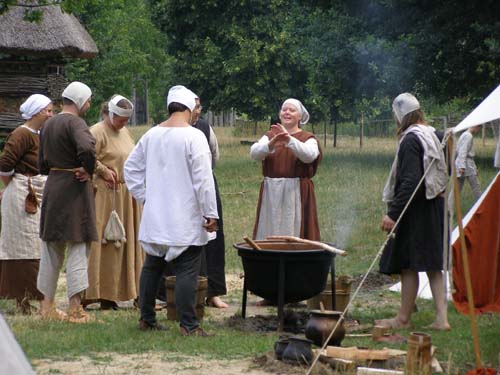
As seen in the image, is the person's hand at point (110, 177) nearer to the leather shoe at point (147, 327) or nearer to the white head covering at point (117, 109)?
the white head covering at point (117, 109)

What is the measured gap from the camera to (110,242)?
9.09 meters

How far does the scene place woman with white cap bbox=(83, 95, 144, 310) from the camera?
8984 millimetres

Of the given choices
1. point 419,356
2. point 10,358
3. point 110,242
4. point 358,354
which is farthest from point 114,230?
point 10,358

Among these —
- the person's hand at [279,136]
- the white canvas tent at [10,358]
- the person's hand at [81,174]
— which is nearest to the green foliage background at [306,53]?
the person's hand at [279,136]

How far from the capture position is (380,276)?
1120cm

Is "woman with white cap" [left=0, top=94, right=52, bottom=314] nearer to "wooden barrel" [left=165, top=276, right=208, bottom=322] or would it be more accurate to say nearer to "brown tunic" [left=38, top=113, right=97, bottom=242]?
"brown tunic" [left=38, top=113, right=97, bottom=242]

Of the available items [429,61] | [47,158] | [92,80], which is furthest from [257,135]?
[47,158]

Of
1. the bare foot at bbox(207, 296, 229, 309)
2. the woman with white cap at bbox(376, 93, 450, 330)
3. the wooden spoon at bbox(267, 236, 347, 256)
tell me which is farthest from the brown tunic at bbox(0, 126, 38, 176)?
the woman with white cap at bbox(376, 93, 450, 330)

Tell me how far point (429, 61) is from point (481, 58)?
4.34ft

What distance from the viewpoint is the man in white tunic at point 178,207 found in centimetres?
728

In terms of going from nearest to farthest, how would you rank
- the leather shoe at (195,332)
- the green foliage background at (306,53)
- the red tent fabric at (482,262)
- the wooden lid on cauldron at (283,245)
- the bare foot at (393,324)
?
the leather shoe at (195,332), the bare foot at (393,324), the red tent fabric at (482,262), the wooden lid on cauldron at (283,245), the green foliage background at (306,53)

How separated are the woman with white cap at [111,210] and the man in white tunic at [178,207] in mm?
1588

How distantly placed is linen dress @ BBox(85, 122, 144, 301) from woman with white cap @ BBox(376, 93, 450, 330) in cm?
254

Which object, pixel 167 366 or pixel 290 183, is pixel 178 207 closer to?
pixel 167 366
